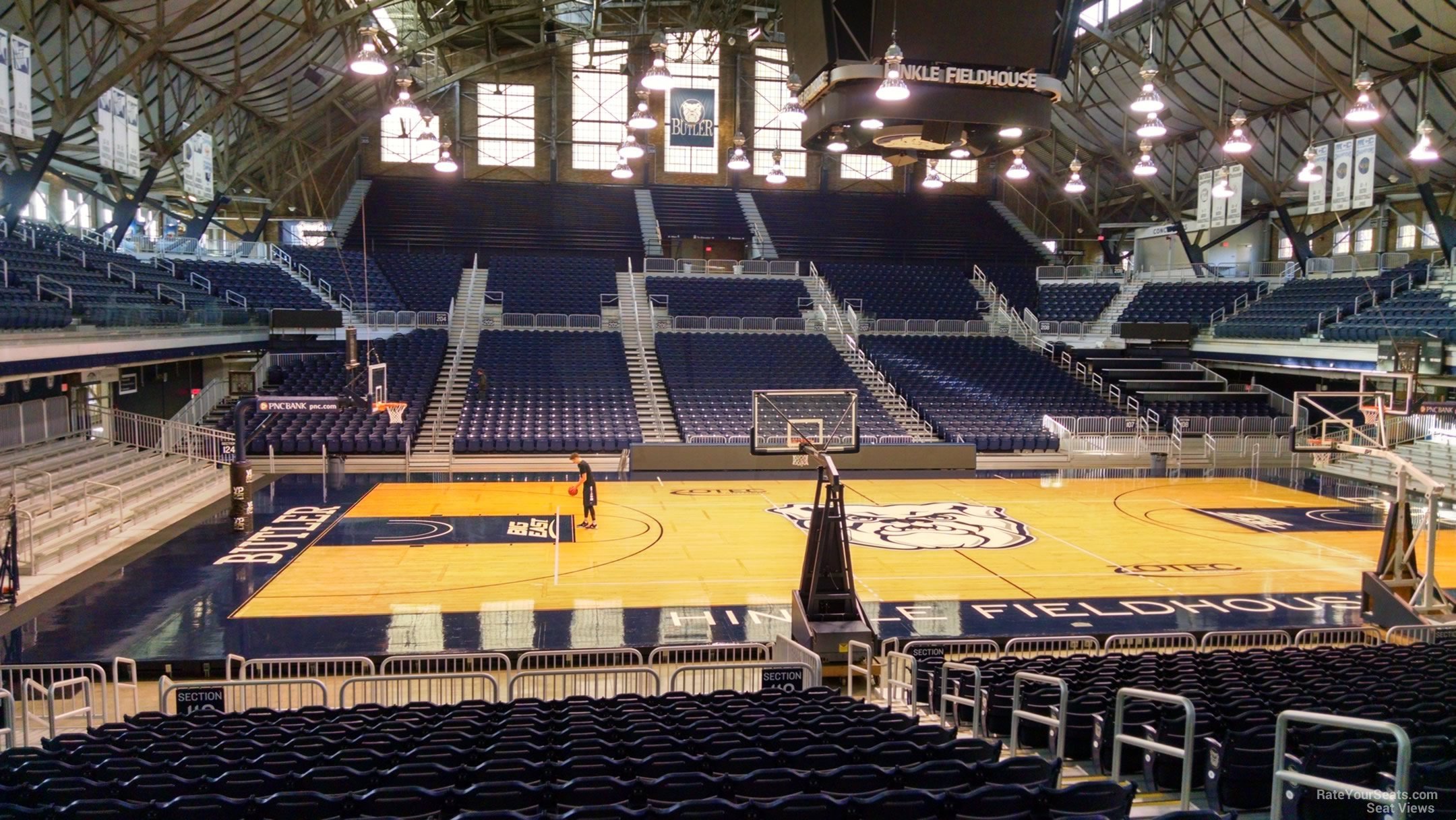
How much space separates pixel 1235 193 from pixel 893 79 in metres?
26.2

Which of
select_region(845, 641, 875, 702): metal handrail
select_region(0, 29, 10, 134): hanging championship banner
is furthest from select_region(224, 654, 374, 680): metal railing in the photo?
select_region(0, 29, 10, 134): hanging championship banner

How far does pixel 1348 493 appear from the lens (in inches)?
978

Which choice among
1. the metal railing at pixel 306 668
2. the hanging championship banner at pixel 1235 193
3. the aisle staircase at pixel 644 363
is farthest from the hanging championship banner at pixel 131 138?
the hanging championship banner at pixel 1235 193

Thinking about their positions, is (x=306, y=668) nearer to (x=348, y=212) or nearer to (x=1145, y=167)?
(x=1145, y=167)

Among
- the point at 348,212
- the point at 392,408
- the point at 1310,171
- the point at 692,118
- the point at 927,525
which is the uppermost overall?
the point at 692,118

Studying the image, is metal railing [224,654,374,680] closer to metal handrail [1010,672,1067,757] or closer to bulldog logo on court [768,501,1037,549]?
metal handrail [1010,672,1067,757]

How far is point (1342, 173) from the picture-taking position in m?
30.2

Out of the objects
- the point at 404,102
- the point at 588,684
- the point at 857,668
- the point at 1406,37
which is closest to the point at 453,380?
the point at 404,102

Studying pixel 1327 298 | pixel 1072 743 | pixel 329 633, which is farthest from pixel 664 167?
pixel 1072 743

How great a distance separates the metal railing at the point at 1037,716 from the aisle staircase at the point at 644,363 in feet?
70.0

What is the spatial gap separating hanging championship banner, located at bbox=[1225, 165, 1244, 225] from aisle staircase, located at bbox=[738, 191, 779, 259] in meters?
18.9

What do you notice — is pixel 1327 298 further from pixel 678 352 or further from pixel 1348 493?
pixel 678 352

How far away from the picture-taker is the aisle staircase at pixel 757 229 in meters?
45.2

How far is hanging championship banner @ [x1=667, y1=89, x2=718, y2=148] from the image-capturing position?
45.7 m
